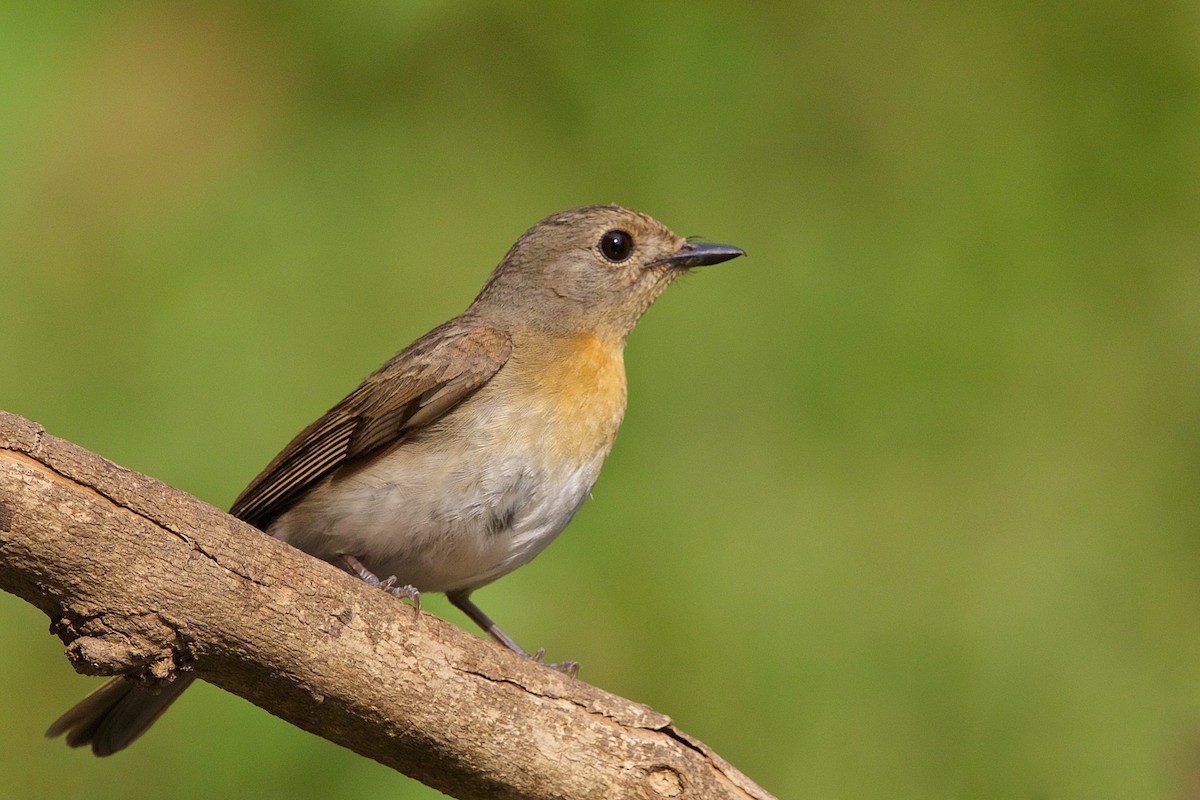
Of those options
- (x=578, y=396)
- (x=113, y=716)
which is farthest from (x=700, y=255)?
(x=113, y=716)

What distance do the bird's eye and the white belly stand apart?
108 centimetres

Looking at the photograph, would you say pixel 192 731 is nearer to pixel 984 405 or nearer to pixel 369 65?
pixel 369 65

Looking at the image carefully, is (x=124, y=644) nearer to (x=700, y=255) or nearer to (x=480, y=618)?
(x=480, y=618)

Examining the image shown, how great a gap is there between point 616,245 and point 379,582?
1.65m

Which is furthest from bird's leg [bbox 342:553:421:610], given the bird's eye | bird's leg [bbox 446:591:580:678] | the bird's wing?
the bird's eye

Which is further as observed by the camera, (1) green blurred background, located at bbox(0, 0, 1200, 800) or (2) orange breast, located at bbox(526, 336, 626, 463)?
(1) green blurred background, located at bbox(0, 0, 1200, 800)

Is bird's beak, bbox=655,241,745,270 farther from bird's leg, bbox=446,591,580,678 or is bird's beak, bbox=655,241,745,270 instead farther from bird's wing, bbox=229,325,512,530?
bird's leg, bbox=446,591,580,678

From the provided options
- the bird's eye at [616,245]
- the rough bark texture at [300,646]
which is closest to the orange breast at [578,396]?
the bird's eye at [616,245]

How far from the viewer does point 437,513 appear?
3.88 meters

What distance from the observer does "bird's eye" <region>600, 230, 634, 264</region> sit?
15.9 feet

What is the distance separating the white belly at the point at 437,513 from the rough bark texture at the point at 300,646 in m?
0.59

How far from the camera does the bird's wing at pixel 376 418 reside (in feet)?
13.4

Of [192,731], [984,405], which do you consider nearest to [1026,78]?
[984,405]

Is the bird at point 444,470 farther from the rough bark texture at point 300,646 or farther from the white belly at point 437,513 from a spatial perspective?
the rough bark texture at point 300,646
